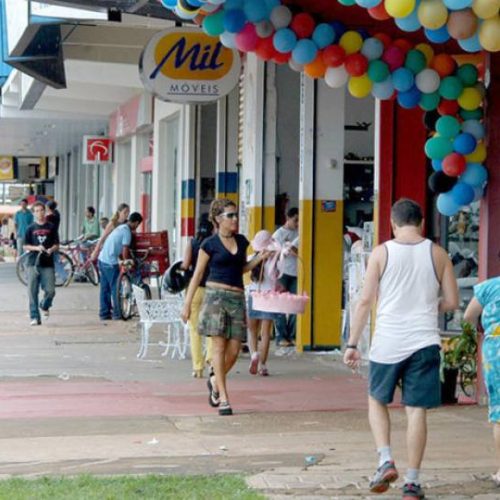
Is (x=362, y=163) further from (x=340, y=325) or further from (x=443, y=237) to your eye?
(x=443, y=237)

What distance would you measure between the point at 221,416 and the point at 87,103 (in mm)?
23013

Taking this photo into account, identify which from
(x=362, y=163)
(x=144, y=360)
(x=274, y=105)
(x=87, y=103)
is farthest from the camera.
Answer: (x=87, y=103)

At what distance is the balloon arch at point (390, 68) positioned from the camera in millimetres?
10852

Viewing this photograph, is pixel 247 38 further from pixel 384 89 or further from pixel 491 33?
pixel 491 33

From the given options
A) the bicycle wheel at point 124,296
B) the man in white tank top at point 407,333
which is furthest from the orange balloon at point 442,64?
the bicycle wheel at point 124,296

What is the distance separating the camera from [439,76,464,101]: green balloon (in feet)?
35.7

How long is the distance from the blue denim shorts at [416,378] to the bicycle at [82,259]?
823 inches

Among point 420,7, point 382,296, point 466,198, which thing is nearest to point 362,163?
point 466,198

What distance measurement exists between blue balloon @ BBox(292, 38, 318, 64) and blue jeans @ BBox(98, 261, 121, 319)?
977 cm

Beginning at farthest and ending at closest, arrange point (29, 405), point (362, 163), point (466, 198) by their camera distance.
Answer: point (362, 163) → point (29, 405) → point (466, 198)

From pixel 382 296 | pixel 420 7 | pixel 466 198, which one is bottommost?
pixel 382 296

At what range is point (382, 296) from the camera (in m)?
7.95

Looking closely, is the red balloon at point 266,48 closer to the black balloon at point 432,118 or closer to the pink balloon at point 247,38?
the pink balloon at point 247,38

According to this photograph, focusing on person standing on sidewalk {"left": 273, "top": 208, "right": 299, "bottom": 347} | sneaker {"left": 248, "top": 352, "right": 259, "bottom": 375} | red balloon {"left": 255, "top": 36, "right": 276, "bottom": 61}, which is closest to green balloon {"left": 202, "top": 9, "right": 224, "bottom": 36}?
red balloon {"left": 255, "top": 36, "right": 276, "bottom": 61}
